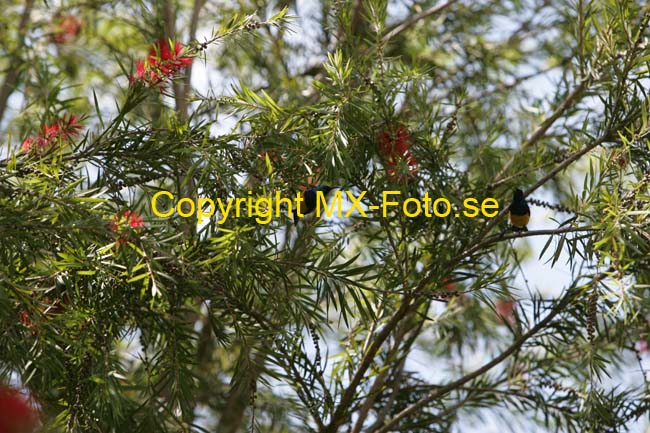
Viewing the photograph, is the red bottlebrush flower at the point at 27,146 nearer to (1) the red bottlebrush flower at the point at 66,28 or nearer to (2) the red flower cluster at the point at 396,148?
(2) the red flower cluster at the point at 396,148

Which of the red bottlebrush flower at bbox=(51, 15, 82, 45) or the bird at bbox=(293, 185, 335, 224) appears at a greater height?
the red bottlebrush flower at bbox=(51, 15, 82, 45)

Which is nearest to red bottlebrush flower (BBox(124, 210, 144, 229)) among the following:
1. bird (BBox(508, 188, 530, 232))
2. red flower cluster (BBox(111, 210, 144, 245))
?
red flower cluster (BBox(111, 210, 144, 245))

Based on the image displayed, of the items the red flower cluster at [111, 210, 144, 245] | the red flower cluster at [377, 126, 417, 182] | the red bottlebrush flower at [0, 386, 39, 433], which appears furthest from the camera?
the red flower cluster at [377, 126, 417, 182]

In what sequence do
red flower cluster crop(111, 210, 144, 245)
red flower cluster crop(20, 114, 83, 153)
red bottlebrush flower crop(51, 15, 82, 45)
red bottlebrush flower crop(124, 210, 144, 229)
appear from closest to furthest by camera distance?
red flower cluster crop(111, 210, 144, 245) < red bottlebrush flower crop(124, 210, 144, 229) < red flower cluster crop(20, 114, 83, 153) < red bottlebrush flower crop(51, 15, 82, 45)

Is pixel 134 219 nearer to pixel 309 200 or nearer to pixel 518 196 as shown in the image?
pixel 309 200

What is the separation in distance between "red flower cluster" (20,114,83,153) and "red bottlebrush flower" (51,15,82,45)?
179 cm

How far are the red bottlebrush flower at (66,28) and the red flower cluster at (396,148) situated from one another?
7.29 feet

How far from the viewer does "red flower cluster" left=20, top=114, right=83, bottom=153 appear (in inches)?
62.2

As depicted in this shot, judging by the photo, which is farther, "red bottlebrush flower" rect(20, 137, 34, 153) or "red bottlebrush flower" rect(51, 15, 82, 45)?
"red bottlebrush flower" rect(51, 15, 82, 45)

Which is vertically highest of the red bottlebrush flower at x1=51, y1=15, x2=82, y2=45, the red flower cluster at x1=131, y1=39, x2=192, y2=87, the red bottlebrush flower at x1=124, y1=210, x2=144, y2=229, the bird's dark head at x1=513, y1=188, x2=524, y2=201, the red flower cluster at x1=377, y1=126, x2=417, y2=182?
the red bottlebrush flower at x1=51, y1=15, x2=82, y2=45

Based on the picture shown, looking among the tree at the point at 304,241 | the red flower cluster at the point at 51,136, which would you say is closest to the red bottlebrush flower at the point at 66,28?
the tree at the point at 304,241

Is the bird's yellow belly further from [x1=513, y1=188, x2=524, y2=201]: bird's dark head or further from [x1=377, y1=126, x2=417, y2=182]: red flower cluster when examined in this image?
[x1=377, y1=126, x2=417, y2=182]: red flower cluster

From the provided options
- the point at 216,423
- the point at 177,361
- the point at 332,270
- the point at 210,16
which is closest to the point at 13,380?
the point at 177,361

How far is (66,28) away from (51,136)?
2102 millimetres
